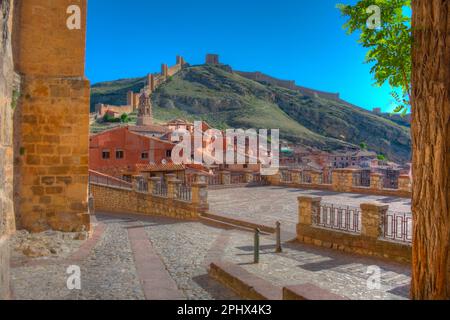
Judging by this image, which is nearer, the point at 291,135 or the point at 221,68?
the point at 291,135

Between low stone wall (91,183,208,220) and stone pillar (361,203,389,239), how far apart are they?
23.5 ft

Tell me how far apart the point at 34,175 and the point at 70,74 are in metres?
2.86

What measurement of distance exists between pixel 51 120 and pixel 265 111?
263 ft

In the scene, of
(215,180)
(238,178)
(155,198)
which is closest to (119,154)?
(215,180)

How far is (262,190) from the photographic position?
21.4 metres

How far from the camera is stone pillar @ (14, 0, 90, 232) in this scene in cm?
969

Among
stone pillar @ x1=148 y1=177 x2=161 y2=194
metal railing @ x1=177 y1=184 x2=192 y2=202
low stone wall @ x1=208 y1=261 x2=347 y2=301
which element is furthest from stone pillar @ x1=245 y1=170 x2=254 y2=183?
low stone wall @ x1=208 y1=261 x2=347 y2=301

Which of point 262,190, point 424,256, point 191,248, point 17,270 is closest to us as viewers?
point 424,256

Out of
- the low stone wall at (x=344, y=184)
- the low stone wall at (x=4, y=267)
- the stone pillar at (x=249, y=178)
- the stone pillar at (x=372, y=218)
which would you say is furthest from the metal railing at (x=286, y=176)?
the low stone wall at (x=4, y=267)

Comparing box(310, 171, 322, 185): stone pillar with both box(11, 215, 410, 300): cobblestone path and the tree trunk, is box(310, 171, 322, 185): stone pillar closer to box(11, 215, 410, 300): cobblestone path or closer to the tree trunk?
box(11, 215, 410, 300): cobblestone path

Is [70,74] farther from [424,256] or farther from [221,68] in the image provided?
[221,68]

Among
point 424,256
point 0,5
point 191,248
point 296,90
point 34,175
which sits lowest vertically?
point 191,248

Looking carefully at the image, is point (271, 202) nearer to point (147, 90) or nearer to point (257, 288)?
point (257, 288)

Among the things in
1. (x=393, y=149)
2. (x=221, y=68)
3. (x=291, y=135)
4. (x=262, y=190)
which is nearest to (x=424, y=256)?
(x=262, y=190)
